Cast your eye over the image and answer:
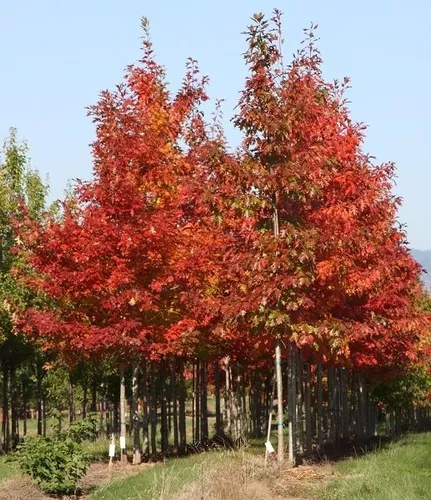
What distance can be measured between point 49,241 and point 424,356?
77.4 ft

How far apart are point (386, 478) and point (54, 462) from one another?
6.81 meters

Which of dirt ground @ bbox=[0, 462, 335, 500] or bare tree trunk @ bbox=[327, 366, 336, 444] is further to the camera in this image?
bare tree trunk @ bbox=[327, 366, 336, 444]

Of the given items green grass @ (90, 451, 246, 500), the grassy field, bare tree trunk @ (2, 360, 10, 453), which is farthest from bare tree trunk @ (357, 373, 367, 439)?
the grassy field

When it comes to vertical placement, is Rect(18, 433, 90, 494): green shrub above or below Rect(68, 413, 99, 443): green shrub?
below

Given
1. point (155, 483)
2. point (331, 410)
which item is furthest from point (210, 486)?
point (331, 410)

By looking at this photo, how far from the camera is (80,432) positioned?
1872cm

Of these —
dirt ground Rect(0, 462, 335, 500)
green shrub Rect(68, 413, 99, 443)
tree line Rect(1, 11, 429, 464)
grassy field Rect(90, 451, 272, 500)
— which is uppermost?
tree line Rect(1, 11, 429, 464)

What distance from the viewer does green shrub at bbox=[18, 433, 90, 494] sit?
1791cm

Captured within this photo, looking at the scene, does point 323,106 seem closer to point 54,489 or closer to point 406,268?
point 406,268

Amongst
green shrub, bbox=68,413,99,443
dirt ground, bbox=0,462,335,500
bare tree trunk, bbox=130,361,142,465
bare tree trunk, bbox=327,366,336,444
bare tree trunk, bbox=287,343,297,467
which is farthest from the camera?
bare tree trunk, bbox=327,366,336,444

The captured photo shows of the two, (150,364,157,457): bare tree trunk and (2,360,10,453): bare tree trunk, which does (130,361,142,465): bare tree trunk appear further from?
(2,360,10,453): bare tree trunk

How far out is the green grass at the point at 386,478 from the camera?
48.8ft

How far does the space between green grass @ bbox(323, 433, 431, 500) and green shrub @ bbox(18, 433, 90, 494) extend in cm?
534

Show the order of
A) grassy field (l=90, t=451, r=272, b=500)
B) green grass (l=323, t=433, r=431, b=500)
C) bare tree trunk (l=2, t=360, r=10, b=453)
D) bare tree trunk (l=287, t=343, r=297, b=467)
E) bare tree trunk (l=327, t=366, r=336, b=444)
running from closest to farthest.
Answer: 1. grassy field (l=90, t=451, r=272, b=500)
2. green grass (l=323, t=433, r=431, b=500)
3. bare tree trunk (l=287, t=343, r=297, b=467)
4. bare tree trunk (l=327, t=366, r=336, b=444)
5. bare tree trunk (l=2, t=360, r=10, b=453)
